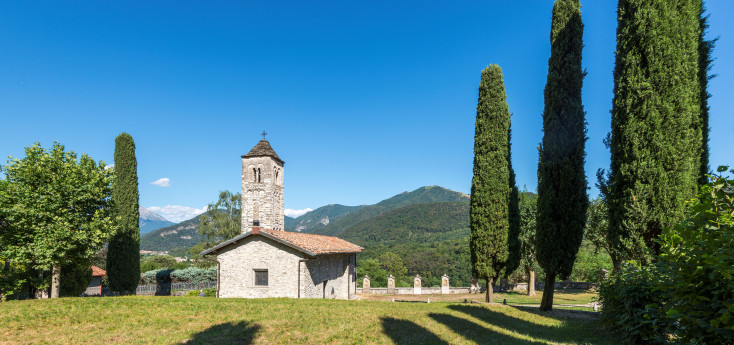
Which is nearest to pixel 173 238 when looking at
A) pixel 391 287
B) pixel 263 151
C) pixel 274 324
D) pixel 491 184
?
pixel 263 151

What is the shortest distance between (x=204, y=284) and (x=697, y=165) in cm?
3695

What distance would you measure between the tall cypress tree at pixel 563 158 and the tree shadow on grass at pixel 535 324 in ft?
6.11

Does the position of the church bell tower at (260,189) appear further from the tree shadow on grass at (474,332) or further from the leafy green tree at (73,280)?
the tree shadow on grass at (474,332)

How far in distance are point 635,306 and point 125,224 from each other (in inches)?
1123

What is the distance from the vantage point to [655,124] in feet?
35.4

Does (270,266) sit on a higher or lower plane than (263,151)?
lower

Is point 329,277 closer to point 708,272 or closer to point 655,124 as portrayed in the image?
point 655,124

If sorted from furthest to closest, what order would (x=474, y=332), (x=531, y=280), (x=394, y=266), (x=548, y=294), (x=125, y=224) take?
1. (x=394, y=266)
2. (x=531, y=280)
3. (x=125, y=224)
4. (x=548, y=294)
5. (x=474, y=332)

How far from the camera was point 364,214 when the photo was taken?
570 feet

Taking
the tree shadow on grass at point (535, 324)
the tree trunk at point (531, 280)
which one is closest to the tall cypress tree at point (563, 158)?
the tree shadow on grass at point (535, 324)

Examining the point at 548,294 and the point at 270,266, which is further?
the point at 270,266

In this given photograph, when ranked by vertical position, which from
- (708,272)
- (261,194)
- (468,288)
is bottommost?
(468,288)

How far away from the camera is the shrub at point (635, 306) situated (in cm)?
863

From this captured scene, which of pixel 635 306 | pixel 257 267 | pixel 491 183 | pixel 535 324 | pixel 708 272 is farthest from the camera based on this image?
pixel 257 267
